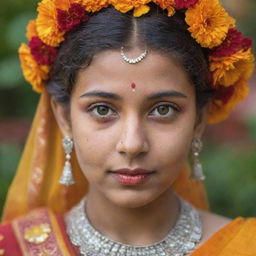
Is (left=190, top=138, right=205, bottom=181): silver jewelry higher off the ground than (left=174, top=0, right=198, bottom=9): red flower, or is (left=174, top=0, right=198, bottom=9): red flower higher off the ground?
(left=174, top=0, right=198, bottom=9): red flower

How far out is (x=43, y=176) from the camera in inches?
114

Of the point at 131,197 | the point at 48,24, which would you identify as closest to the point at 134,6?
the point at 48,24

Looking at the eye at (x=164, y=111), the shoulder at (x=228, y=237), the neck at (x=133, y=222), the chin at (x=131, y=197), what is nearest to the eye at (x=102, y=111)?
the eye at (x=164, y=111)

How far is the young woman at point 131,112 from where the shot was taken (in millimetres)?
2371

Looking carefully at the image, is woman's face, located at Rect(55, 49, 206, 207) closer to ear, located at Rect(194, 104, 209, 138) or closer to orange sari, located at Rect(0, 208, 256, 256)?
ear, located at Rect(194, 104, 209, 138)

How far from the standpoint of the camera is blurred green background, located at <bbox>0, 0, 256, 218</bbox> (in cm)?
371

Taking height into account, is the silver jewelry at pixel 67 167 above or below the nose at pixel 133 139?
below

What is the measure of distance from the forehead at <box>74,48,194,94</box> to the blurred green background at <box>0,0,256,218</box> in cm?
141

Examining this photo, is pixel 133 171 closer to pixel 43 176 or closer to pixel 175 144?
pixel 175 144

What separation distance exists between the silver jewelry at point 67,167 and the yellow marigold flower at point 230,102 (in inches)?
26.5

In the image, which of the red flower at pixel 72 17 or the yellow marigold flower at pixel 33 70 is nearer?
the red flower at pixel 72 17

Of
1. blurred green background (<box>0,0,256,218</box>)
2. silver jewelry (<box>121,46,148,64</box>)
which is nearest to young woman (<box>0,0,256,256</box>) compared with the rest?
silver jewelry (<box>121,46,148,64</box>)

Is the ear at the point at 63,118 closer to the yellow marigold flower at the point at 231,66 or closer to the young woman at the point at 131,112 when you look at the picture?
the young woman at the point at 131,112

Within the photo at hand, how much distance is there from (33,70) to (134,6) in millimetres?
581
